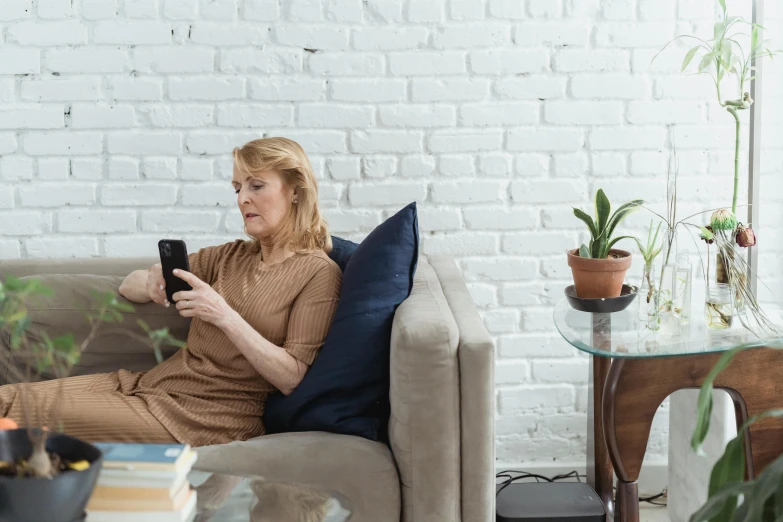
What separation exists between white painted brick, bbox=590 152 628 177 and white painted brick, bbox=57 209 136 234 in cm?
136

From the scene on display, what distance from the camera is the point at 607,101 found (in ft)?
8.25

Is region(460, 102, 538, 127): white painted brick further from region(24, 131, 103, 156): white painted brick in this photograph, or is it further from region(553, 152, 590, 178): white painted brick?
region(24, 131, 103, 156): white painted brick

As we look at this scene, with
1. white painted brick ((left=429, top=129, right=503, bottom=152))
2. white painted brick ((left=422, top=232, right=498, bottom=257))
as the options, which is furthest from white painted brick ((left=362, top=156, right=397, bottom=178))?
white painted brick ((left=422, top=232, right=498, bottom=257))

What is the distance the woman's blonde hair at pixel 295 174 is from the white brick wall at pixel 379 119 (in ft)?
1.24

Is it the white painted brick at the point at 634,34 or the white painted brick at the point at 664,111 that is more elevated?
the white painted brick at the point at 634,34

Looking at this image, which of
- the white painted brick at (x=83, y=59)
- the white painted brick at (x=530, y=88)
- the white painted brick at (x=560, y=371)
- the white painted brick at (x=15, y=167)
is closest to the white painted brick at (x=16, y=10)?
the white painted brick at (x=83, y=59)

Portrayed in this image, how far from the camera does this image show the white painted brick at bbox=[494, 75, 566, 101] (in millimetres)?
2500

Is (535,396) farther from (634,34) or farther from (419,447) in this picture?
(634,34)

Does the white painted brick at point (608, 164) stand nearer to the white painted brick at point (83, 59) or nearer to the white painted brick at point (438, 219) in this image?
the white painted brick at point (438, 219)

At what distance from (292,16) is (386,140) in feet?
1.44

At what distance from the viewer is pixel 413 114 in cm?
251

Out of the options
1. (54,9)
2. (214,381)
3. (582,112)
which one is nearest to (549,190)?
(582,112)

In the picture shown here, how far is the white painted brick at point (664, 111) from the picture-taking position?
8.26ft

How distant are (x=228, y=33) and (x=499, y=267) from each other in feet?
3.39
